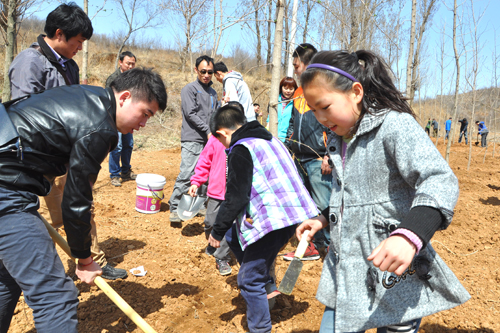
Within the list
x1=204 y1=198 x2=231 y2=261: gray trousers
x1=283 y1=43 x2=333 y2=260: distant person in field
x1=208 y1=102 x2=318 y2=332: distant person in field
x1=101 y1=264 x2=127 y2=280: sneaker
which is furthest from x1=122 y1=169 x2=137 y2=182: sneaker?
x1=208 y1=102 x2=318 y2=332: distant person in field

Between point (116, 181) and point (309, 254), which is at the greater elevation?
point (116, 181)

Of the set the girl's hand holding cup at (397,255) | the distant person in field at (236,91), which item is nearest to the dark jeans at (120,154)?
the distant person in field at (236,91)

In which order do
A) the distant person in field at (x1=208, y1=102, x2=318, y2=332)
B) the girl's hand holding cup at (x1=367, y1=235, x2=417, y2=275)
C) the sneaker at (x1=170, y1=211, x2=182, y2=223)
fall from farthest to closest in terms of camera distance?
the sneaker at (x1=170, y1=211, x2=182, y2=223), the distant person in field at (x1=208, y1=102, x2=318, y2=332), the girl's hand holding cup at (x1=367, y1=235, x2=417, y2=275)

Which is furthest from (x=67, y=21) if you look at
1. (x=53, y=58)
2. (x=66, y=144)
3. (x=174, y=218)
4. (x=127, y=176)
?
(x=127, y=176)

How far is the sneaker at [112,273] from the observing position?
3.18m

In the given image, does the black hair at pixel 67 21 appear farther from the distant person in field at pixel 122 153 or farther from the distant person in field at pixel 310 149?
the distant person in field at pixel 122 153

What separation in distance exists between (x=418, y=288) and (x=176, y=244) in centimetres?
322

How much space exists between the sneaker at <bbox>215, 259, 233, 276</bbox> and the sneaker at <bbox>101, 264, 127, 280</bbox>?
89cm

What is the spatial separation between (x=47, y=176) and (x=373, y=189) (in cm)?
165

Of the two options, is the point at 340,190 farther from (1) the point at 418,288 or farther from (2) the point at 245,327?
(2) the point at 245,327

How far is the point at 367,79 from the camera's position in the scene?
1.43 metres

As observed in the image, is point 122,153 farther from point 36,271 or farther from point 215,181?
point 36,271

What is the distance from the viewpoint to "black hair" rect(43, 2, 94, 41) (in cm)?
263

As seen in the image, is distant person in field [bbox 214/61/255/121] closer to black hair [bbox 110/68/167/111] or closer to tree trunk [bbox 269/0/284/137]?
tree trunk [bbox 269/0/284/137]
